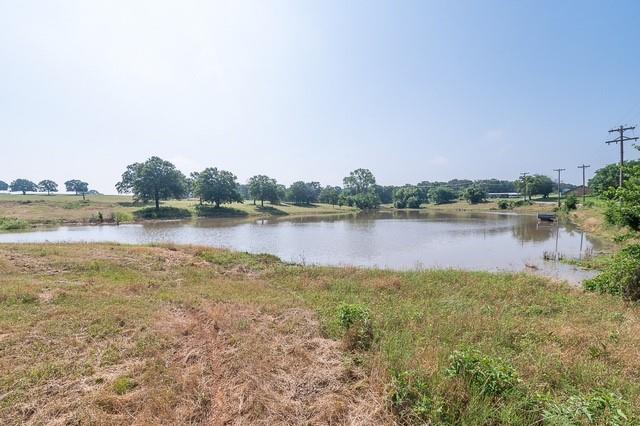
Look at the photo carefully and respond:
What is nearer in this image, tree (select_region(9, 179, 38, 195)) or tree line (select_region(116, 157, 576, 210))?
tree line (select_region(116, 157, 576, 210))

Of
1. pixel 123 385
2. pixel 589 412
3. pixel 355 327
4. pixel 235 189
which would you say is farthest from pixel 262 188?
pixel 589 412

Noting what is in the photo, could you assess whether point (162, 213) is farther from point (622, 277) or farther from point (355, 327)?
point (622, 277)

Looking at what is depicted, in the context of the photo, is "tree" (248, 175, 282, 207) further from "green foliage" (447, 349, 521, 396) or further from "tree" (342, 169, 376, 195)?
"green foliage" (447, 349, 521, 396)

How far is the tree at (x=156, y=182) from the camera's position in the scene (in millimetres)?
56719

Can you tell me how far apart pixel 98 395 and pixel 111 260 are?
10945 millimetres

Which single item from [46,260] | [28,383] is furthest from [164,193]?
[28,383]

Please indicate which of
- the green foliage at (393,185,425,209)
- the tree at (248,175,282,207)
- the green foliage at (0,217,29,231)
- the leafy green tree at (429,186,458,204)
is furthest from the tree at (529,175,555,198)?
the green foliage at (0,217,29,231)

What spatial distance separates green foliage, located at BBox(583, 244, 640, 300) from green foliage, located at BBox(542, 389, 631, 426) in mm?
8719

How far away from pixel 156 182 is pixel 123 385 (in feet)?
201

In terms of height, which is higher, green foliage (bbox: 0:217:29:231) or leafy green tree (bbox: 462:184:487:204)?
leafy green tree (bbox: 462:184:487:204)

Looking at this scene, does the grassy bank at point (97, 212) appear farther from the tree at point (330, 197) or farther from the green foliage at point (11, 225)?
the tree at point (330, 197)

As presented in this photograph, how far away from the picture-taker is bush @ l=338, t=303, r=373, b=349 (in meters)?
5.11

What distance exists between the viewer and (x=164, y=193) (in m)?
59.1

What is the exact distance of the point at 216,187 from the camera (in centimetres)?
6359
